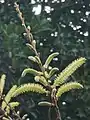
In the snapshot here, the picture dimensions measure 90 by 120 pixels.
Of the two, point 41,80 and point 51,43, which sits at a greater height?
point 51,43

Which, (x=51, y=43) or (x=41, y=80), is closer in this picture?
(x=41, y=80)

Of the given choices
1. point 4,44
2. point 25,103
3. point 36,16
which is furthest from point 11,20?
point 25,103

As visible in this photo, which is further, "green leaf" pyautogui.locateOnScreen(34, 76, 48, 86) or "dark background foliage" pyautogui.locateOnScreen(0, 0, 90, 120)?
"dark background foliage" pyautogui.locateOnScreen(0, 0, 90, 120)

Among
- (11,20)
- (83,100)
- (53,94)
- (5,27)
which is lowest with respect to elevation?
(53,94)

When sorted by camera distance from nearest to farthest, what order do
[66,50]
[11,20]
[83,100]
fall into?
[83,100] < [66,50] < [11,20]

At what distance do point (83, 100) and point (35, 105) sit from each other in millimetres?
626

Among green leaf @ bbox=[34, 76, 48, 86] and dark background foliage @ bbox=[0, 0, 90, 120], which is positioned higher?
dark background foliage @ bbox=[0, 0, 90, 120]

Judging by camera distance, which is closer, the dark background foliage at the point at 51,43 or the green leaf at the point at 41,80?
the green leaf at the point at 41,80

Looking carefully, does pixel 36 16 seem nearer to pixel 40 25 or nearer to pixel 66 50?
pixel 40 25

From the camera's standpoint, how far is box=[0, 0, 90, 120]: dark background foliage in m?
5.32

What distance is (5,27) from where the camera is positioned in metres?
5.40

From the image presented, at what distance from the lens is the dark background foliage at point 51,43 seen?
5.32 m

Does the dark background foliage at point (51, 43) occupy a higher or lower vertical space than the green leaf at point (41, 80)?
higher

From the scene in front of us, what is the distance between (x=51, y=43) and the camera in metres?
5.82
